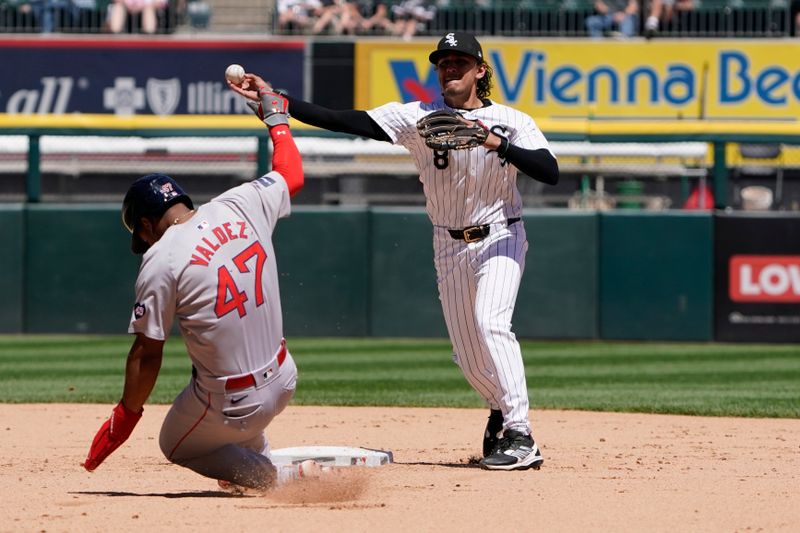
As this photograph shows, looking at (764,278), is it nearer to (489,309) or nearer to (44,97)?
(489,309)

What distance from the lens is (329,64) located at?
18844 mm

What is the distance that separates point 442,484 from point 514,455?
0.47 meters

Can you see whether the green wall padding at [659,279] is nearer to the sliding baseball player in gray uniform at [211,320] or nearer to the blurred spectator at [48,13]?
the sliding baseball player in gray uniform at [211,320]

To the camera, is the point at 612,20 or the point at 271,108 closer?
the point at 271,108

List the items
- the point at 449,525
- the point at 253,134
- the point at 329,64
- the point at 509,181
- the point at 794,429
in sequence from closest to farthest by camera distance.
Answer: the point at 449,525, the point at 509,181, the point at 794,429, the point at 253,134, the point at 329,64

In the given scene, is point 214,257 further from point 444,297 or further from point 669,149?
point 669,149

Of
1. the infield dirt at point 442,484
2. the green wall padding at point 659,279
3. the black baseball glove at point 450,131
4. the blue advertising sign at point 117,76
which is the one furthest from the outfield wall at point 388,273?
the blue advertising sign at point 117,76

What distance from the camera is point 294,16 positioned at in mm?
19500

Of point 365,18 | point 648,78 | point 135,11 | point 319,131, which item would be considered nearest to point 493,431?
point 319,131

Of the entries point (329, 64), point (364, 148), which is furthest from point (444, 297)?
point (329, 64)

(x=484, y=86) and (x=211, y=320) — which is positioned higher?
(x=484, y=86)

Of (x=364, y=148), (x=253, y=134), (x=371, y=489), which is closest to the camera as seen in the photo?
(x=371, y=489)

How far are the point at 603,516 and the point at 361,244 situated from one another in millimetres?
7721

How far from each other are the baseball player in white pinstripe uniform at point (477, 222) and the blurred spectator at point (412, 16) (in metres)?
13.2
